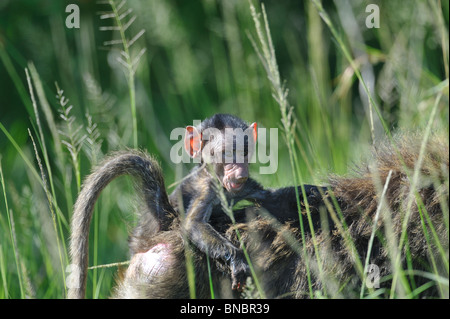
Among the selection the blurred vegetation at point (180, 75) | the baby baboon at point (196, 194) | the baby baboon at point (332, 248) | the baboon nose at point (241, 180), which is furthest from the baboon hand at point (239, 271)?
the blurred vegetation at point (180, 75)

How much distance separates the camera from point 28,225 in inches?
185

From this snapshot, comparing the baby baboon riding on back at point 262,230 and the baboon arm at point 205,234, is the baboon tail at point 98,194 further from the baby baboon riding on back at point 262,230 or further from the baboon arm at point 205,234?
the baboon arm at point 205,234

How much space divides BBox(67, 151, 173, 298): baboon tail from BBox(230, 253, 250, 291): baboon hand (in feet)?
1.67

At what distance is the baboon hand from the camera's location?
3.18m

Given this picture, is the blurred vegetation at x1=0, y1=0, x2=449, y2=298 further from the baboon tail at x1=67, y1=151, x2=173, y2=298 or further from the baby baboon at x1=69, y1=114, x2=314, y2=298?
the baboon tail at x1=67, y1=151, x2=173, y2=298

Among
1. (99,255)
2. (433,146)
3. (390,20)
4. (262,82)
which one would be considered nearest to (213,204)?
(433,146)

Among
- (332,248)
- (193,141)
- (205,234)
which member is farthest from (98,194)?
(332,248)

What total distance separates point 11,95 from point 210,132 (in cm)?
359

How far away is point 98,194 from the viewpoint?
3.33 m

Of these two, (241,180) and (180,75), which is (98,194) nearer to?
(241,180)

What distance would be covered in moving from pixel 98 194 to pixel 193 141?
2.44 feet

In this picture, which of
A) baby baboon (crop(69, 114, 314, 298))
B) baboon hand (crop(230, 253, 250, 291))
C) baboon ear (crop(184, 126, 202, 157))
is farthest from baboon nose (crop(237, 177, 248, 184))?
baboon hand (crop(230, 253, 250, 291))

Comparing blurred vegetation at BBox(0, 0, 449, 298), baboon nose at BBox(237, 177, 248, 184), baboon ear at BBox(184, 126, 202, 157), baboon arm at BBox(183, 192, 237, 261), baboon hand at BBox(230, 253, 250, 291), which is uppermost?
blurred vegetation at BBox(0, 0, 449, 298)
